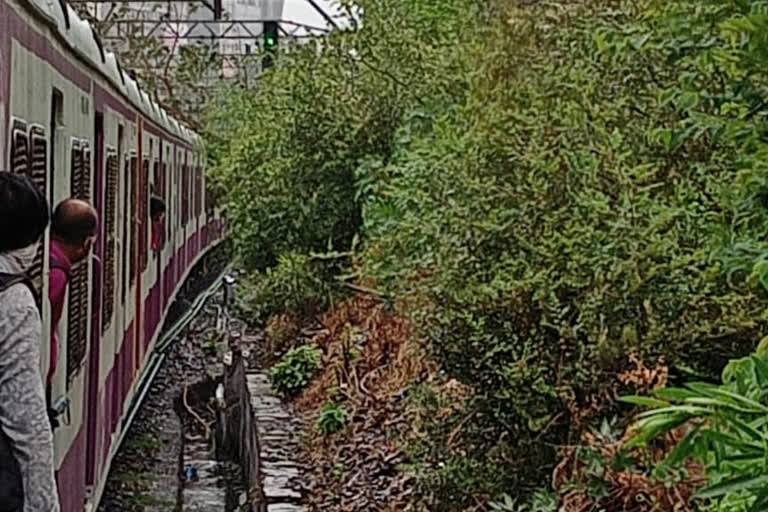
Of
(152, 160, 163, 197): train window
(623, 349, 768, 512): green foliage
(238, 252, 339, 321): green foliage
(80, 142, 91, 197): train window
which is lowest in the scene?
(238, 252, 339, 321): green foliage

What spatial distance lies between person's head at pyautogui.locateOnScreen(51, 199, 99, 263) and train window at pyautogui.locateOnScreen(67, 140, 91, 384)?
652mm

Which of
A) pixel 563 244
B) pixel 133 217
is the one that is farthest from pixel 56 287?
pixel 133 217

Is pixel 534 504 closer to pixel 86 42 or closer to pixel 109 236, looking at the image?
pixel 86 42

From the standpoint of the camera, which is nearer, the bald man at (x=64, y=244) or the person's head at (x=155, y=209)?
the bald man at (x=64, y=244)

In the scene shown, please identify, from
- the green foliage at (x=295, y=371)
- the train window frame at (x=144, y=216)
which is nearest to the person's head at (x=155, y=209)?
the train window frame at (x=144, y=216)

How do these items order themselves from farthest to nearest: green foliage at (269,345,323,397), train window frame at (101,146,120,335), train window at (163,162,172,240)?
train window at (163,162,172,240)
green foliage at (269,345,323,397)
train window frame at (101,146,120,335)

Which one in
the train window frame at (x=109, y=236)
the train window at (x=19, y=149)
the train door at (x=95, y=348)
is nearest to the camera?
the train window at (x=19, y=149)

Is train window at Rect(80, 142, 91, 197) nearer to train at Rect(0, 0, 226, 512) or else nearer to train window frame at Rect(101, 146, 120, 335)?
train at Rect(0, 0, 226, 512)

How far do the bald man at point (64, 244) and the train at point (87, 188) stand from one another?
0.09 m

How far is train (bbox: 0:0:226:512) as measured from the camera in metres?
4.30

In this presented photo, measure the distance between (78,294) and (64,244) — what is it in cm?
109

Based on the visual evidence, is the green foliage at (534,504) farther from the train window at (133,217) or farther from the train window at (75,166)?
the train window at (133,217)

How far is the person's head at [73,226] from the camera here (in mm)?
4699

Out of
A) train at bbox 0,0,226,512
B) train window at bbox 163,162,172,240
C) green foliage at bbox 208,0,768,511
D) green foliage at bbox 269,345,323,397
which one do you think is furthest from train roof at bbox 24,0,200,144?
train window at bbox 163,162,172,240
